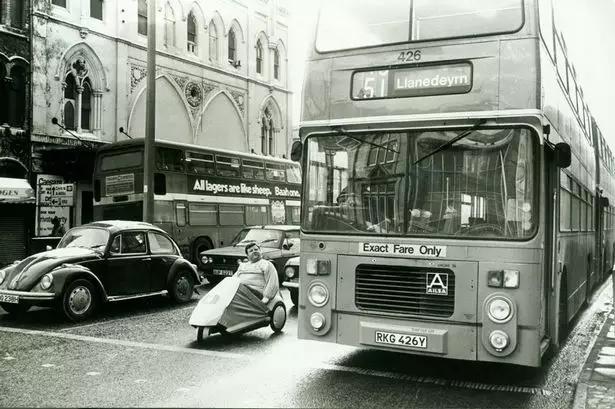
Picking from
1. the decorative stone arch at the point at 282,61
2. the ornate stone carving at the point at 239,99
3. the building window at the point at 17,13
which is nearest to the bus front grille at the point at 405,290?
the building window at the point at 17,13

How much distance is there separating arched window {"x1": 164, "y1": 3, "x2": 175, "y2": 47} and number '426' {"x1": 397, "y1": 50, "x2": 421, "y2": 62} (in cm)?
2115

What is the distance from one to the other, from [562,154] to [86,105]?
20.8 m

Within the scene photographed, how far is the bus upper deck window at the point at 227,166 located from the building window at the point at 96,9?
8.17 metres

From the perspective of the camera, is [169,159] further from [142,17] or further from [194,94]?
[194,94]

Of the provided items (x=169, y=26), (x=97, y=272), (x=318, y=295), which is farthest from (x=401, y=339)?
(x=169, y=26)

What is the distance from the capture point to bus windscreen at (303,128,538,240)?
6.21 m

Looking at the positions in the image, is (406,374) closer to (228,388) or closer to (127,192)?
(228,388)

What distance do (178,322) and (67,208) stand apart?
14.1 meters

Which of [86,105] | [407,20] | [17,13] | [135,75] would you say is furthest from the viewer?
[135,75]

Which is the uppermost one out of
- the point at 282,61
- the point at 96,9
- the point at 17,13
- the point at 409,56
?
the point at 282,61

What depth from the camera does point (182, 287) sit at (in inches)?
500

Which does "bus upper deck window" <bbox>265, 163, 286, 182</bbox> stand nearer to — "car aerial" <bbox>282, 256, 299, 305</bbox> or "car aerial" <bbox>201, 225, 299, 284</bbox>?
"car aerial" <bbox>201, 225, 299, 284</bbox>

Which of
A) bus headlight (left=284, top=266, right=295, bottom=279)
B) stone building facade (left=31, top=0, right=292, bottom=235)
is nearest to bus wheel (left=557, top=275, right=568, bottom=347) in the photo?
bus headlight (left=284, top=266, right=295, bottom=279)

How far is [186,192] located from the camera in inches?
754
